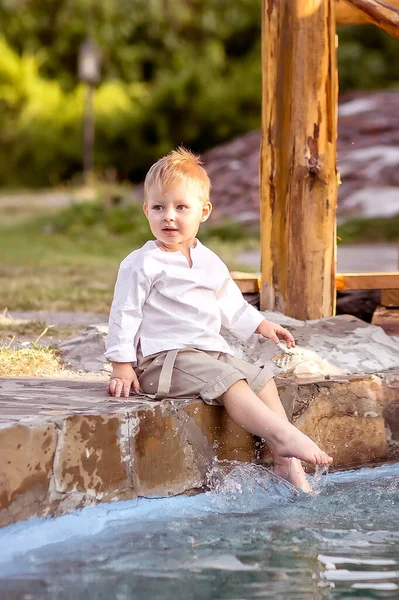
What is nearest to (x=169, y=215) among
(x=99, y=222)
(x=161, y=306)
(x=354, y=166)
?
(x=161, y=306)

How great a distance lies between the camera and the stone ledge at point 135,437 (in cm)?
297

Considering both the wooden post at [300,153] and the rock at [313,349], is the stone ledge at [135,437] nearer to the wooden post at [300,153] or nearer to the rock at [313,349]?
the rock at [313,349]

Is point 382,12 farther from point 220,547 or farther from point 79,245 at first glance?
point 79,245

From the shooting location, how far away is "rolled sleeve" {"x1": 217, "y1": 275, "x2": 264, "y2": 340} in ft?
12.7

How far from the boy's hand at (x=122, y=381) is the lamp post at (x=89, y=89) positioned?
13464 mm

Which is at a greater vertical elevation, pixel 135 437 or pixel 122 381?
pixel 122 381

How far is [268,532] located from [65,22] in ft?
67.0

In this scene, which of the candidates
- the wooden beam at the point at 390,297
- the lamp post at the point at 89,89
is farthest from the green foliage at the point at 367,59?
the wooden beam at the point at 390,297

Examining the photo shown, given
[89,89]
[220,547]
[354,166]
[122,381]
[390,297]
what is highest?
[89,89]

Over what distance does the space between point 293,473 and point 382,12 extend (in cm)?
208

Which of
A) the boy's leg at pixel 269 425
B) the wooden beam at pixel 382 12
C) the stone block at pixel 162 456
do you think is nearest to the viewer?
the stone block at pixel 162 456

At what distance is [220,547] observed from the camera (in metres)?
2.94

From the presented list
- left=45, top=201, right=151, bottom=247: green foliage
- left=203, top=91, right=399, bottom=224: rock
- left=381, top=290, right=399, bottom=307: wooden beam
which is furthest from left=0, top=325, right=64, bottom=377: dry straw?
left=203, top=91, right=399, bottom=224: rock

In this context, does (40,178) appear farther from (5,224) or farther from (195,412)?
(195,412)
